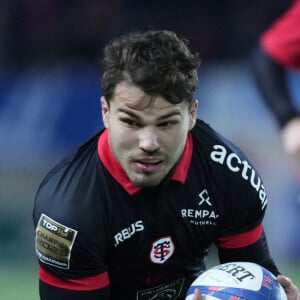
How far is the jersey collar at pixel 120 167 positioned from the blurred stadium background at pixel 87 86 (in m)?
2.78

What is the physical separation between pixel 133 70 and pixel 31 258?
3.16 m

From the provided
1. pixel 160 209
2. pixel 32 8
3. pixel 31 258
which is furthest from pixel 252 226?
pixel 32 8

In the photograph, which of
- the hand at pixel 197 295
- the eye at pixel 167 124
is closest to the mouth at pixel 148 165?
the eye at pixel 167 124

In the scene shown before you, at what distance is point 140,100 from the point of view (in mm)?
3408

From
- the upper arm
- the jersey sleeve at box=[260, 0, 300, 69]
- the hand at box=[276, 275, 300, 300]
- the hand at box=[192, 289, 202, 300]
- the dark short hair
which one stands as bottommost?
the hand at box=[276, 275, 300, 300]

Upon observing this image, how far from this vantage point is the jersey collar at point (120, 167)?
3.62 metres

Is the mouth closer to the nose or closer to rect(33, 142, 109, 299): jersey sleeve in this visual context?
the nose

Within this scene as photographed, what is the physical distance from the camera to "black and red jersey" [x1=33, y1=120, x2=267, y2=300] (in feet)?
11.7

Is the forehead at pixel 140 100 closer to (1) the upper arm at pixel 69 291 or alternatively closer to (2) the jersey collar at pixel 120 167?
(2) the jersey collar at pixel 120 167

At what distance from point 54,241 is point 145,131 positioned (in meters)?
0.50

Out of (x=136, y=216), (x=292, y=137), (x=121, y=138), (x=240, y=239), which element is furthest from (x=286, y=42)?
(x=121, y=138)

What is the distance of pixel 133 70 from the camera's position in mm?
3455

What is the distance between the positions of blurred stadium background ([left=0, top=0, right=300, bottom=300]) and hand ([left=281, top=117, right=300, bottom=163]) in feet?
0.54

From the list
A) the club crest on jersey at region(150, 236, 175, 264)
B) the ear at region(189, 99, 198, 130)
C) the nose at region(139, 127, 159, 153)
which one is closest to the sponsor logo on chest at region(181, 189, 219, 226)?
the club crest on jersey at region(150, 236, 175, 264)
